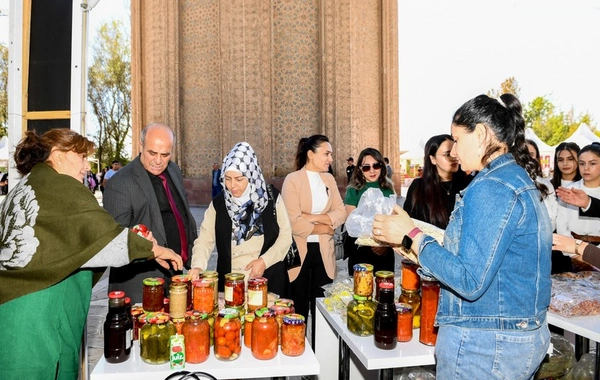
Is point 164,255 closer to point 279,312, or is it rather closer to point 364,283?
point 279,312

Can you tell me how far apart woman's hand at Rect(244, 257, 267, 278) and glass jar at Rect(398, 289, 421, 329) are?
1.03 metres

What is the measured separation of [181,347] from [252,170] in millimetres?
1449

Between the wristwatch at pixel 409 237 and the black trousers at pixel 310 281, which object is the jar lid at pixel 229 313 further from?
the black trousers at pixel 310 281

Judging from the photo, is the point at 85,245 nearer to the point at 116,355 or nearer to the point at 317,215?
Answer: the point at 116,355

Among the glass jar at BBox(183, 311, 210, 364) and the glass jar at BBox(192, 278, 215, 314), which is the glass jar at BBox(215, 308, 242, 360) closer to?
the glass jar at BBox(183, 311, 210, 364)

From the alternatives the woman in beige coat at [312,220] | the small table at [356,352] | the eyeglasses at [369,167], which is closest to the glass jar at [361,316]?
the small table at [356,352]

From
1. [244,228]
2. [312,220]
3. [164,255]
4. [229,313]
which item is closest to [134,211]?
[244,228]

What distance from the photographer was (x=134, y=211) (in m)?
3.25

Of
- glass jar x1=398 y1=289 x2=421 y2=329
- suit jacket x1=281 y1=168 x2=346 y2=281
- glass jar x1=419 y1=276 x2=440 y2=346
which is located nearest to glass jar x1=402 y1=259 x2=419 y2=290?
glass jar x1=398 y1=289 x2=421 y2=329

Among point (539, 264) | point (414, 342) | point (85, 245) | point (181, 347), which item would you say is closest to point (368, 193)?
point (414, 342)

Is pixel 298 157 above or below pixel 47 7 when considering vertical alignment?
below

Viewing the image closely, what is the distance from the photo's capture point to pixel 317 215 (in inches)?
162

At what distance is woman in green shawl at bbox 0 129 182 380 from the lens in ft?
6.84

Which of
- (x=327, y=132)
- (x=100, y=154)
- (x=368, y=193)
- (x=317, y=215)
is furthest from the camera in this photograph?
(x=100, y=154)
